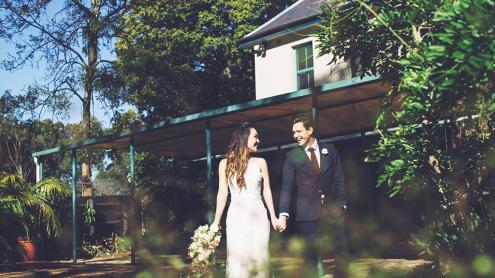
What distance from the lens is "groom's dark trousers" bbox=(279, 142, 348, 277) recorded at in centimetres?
626

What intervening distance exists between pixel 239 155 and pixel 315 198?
911mm

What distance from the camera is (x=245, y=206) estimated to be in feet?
20.4

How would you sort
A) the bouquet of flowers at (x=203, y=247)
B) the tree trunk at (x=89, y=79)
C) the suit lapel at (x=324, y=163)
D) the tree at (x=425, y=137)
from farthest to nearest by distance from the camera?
the tree trunk at (x=89, y=79)
the suit lapel at (x=324, y=163)
the bouquet of flowers at (x=203, y=247)
the tree at (x=425, y=137)

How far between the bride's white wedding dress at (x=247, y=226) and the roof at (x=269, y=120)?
9.49 feet

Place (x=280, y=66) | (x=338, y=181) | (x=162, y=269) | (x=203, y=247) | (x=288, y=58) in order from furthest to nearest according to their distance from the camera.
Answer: (x=280, y=66) < (x=288, y=58) < (x=162, y=269) < (x=338, y=181) < (x=203, y=247)

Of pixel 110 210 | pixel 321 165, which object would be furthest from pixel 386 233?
pixel 110 210

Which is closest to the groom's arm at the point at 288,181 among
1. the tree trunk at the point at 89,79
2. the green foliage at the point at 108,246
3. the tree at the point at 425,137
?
the tree at the point at 425,137

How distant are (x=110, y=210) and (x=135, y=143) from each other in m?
6.24

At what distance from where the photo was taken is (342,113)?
12227 mm

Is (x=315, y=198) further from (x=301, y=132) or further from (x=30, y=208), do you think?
(x=30, y=208)

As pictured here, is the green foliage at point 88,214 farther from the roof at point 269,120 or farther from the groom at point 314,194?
the groom at point 314,194

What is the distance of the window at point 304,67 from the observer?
17406 mm

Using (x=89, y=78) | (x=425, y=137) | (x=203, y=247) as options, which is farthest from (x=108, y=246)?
(x=425, y=137)

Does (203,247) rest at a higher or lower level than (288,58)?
lower
